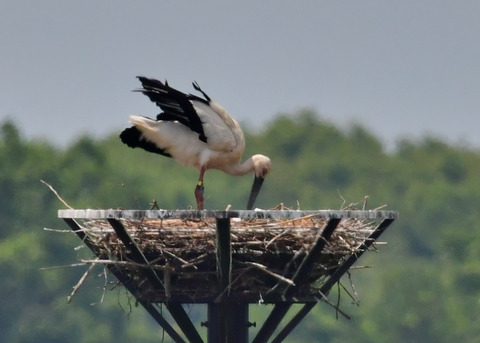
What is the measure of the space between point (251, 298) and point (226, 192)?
37918 mm

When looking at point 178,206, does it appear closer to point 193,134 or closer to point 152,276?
point 193,134

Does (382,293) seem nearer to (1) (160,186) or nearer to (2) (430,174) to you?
(1) (160,186)

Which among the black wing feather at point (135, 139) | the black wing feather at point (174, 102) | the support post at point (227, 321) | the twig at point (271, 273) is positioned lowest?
the support post at point (227, 321)

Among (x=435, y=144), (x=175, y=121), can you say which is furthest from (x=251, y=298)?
(x=435, y=144)

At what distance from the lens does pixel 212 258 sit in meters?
11.8

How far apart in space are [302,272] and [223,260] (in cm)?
60

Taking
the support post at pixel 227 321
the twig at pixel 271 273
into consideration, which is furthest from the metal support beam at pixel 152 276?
the twig at pixel 271 273

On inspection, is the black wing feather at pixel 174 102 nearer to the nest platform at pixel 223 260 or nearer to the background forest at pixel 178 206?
the nest platform at pixel 223 260

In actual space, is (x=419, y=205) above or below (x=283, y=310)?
above

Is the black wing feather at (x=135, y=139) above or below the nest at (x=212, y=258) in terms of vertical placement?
above

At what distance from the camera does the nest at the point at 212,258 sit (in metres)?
11.8

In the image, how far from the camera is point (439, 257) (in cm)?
4762

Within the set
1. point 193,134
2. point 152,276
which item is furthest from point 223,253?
point 193,134

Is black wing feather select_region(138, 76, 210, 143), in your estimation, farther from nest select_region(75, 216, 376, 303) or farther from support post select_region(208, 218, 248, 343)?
support post select_region(208, 218, 248, 343)
